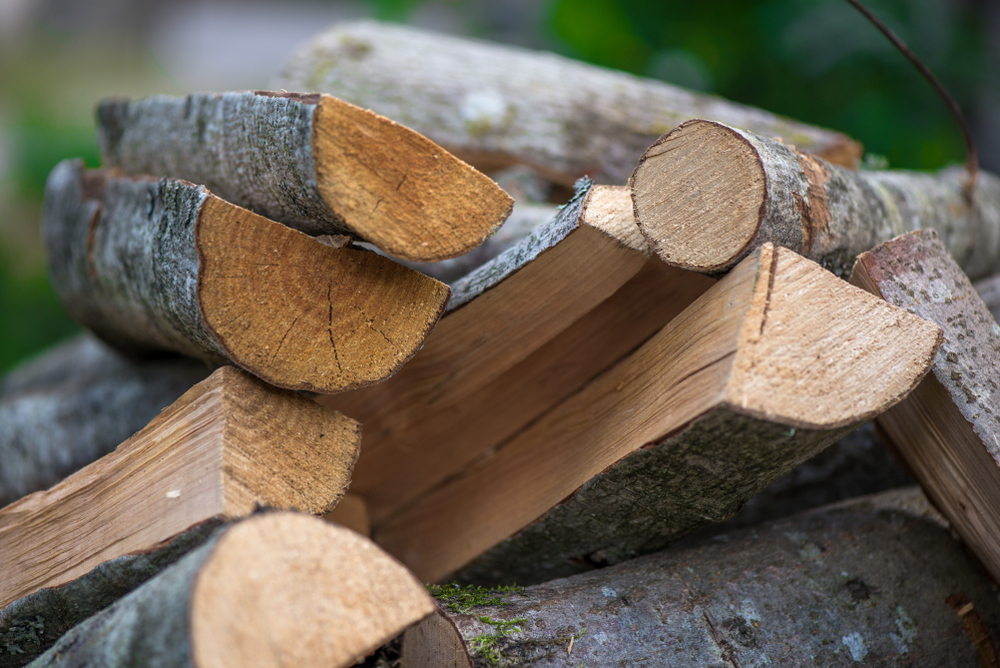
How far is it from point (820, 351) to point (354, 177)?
81cm

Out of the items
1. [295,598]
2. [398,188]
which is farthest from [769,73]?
[295,598]

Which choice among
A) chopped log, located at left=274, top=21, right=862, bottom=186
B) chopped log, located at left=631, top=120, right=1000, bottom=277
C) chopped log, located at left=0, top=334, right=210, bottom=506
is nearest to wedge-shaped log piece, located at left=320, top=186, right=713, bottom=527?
chopped log, located at left=631, top=120, right=1000, bottom=277

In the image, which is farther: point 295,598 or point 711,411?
point 711,411

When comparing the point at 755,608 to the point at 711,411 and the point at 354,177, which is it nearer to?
the point at 711,411

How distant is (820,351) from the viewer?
1110 mm

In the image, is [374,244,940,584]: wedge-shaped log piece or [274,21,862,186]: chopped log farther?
[274,21,862,186]: chopped log

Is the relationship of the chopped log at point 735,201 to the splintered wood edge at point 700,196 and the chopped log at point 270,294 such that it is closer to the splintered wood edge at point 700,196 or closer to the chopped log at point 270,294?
the splintered wood edge at point 700,196

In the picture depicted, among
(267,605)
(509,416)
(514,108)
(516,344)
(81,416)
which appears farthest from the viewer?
(514,108)

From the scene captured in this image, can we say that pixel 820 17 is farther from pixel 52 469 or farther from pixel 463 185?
pixel 52 469

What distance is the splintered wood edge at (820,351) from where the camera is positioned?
106 cm

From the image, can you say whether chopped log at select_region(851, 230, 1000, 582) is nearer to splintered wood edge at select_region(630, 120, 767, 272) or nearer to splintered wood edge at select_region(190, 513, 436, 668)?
splintered wood edge at select_region(630, 120, 767, 272)

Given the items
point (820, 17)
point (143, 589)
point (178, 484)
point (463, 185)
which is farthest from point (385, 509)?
point (820, 17)

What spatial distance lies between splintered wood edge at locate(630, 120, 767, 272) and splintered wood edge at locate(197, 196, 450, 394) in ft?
1.45

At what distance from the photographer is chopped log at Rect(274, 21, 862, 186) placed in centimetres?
252
